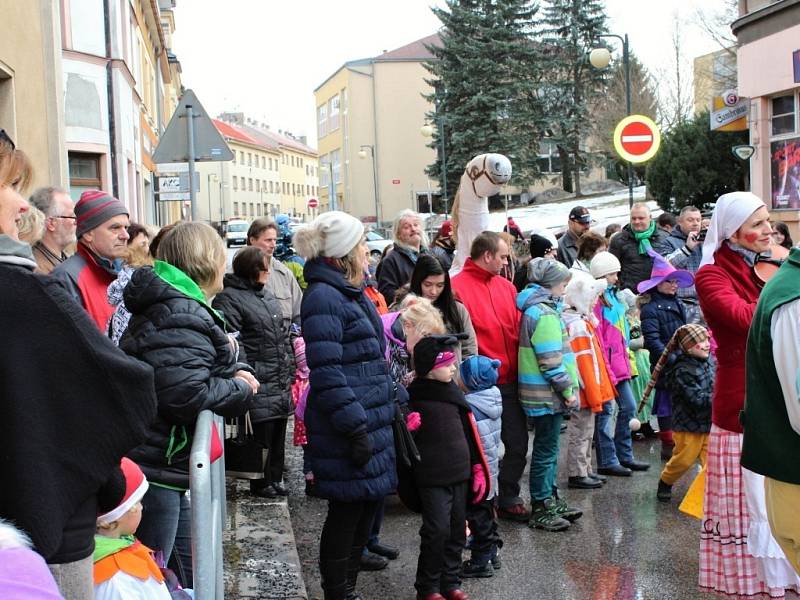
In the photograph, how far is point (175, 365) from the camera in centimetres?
375

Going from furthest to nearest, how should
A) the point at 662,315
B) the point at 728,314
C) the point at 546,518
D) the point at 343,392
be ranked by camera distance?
the point at 662,315 < the point at 546,518 < the point at 728,314 < the point at 343,392

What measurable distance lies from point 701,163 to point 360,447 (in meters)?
29.2

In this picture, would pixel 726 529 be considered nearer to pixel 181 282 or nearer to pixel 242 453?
pixel 242 453

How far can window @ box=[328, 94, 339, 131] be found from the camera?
84312 mm

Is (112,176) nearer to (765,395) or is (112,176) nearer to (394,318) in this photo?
(394,318)

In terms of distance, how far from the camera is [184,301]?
3.87m

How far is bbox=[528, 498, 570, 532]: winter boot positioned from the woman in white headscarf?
1.52 meters

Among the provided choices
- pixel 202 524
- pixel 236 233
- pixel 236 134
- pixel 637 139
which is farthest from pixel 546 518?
pixel 236 134

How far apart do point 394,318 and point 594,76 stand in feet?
159

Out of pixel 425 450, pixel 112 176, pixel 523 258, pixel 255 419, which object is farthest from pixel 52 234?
pixel 112 176

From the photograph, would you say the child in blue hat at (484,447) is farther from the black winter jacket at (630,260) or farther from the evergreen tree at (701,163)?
the evergreen tree at (701,163)

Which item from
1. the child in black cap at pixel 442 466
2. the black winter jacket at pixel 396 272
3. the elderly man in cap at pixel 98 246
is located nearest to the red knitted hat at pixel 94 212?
the elderly man in cap at pixel 98 246

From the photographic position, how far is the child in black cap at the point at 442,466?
16.6 ft

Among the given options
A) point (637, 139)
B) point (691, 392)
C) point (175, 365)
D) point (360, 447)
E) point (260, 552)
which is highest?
point (637, 139)
